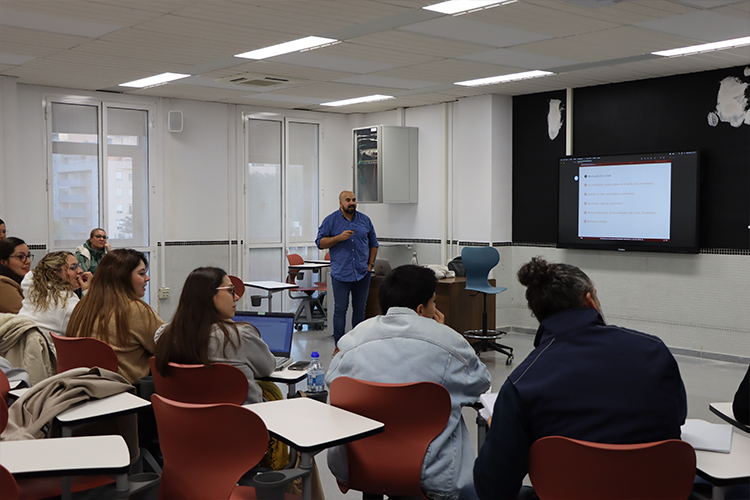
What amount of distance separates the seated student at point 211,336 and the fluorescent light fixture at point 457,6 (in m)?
2.74

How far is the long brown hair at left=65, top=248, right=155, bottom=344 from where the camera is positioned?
364cm

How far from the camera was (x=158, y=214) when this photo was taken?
9117 millimetres

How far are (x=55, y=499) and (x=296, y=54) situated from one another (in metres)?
4.73

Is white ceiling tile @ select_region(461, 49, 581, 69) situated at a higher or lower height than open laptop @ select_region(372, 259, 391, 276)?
higher

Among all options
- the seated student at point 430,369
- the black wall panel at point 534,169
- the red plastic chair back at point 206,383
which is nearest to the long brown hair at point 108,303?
the red plastic chair back at point 206,383

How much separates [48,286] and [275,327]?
1433mm

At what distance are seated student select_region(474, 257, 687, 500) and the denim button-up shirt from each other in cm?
559

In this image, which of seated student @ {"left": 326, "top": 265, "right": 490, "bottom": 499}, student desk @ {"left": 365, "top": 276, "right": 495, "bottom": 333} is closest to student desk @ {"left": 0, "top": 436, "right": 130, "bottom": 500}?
seated student @ {"left": 326, "top": 265, "right": 490, "bottom": 499}

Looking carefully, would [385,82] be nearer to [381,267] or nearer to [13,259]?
[381,267]

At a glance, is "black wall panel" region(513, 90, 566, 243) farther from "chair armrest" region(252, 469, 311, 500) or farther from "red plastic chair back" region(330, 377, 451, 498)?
"chair armrest" region(252, 469, 311, 500)

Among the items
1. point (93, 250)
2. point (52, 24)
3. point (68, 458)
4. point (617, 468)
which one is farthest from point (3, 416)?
point (93, 250)

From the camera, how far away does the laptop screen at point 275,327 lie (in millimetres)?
3881

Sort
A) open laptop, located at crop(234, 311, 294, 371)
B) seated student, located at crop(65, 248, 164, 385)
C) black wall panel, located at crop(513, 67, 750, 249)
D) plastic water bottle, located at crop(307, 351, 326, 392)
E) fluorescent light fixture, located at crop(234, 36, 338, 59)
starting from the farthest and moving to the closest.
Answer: black wall panel, located at crop(513, 67, 750, 249)
fluorescent light fixture, located at crop(234, 36, 338, 59)
open laptop, located at crop(234, 311, 294, 371)
plastic water bottle, located at crop(307, 351, 326, 392)
seated student, located at crop(65, 248, 164, 385)

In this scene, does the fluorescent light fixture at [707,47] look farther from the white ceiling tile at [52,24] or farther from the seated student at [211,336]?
the seated student at [211,336]
